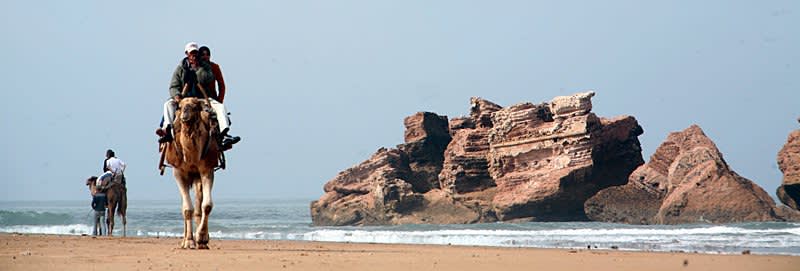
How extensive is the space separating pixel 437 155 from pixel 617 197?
12.8m

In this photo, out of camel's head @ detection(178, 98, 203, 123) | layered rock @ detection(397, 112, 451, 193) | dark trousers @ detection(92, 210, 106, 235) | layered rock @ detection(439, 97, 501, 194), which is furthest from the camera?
layered rock @ detection(397, 112, 451, 193)

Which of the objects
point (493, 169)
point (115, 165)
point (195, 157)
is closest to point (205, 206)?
point (195, 157)

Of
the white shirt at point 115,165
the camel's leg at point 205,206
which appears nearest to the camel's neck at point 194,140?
the camel's leg at point 205,206

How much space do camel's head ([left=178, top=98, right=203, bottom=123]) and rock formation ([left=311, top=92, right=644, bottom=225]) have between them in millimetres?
A: 34736

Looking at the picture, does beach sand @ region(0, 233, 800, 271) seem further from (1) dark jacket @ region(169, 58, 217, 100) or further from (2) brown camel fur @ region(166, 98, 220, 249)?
(1) dark jacket @ region(169, 58, 217, 100)

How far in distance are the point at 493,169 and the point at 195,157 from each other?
127ft

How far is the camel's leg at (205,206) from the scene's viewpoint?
15.8 meters

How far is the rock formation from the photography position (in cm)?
4950

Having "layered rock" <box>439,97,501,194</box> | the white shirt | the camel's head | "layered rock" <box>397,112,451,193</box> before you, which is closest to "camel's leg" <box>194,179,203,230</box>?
the camel's head

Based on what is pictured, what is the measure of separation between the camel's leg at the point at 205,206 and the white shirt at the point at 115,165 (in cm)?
1135

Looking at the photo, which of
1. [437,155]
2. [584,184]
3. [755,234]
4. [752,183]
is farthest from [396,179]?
[755,234]

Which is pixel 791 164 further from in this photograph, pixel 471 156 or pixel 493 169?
pixel 471 156

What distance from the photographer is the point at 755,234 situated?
30.6 m

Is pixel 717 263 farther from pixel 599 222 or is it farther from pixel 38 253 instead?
pixel 599 222
